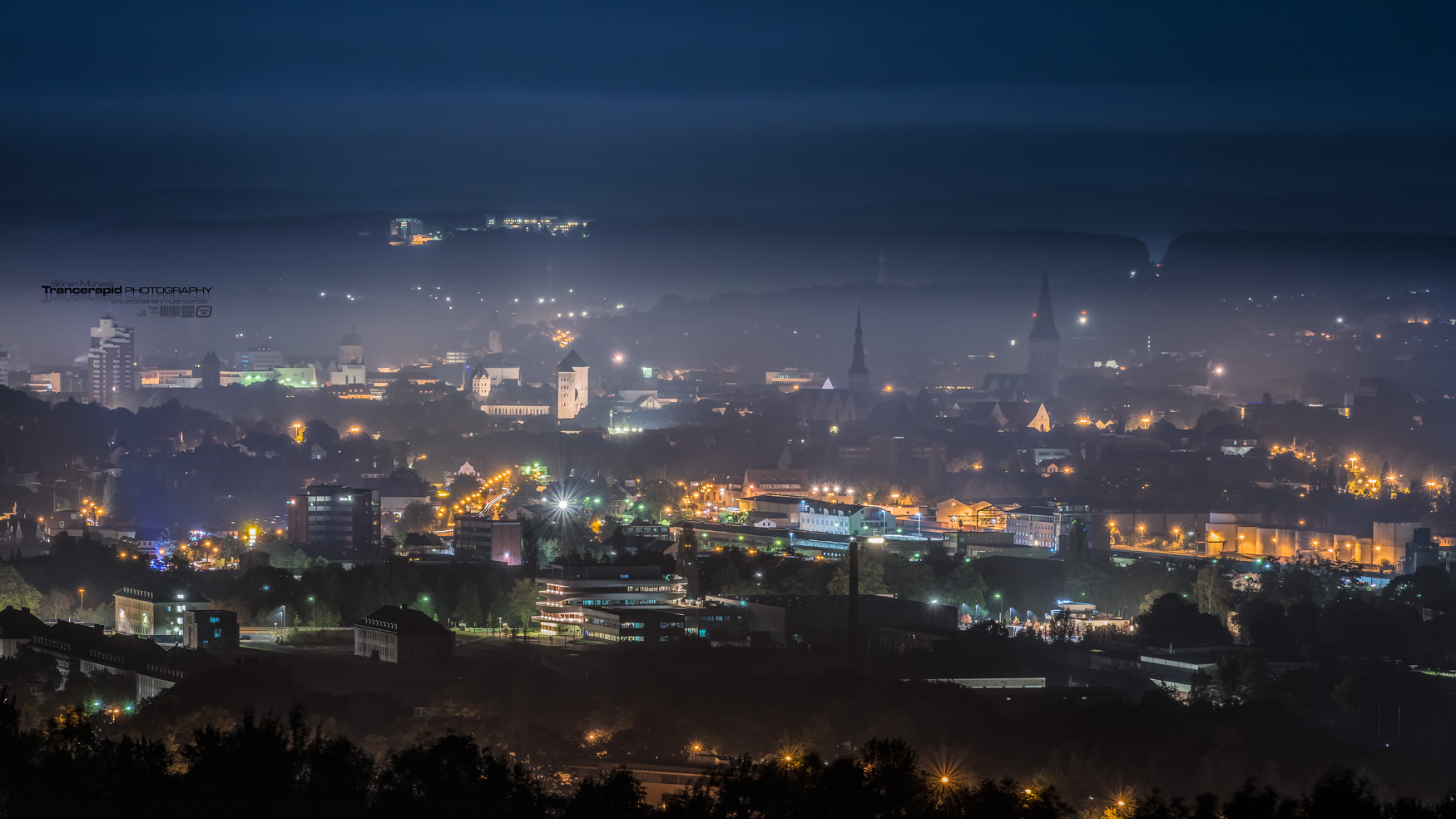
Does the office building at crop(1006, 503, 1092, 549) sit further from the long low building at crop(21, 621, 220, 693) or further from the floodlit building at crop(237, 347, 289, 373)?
the floodlit building at crop(237, 347, 289, 373)

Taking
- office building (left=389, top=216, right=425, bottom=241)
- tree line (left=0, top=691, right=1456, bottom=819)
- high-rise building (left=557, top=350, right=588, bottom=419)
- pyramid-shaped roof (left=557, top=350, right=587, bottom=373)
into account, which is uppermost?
office building (left=389, top=216, right=425, bottom=241)

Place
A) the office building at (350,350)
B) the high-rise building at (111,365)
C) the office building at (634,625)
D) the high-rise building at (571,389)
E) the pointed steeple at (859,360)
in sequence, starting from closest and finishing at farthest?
the office building at (634,625), the high-rise building at (111,365), the high-rise building at (571,389), the pointed steeple at (859,360), the office building at (350,350)

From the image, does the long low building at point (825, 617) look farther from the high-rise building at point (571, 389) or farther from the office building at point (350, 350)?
the office building at point (350, 350)

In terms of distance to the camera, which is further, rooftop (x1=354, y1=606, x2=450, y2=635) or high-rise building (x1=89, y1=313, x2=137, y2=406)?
high-rise building (x1=89, y1=313, x2=137, y2=406)

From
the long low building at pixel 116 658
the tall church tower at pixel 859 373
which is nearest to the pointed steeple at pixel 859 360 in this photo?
the tall church tower at pixel 859 373

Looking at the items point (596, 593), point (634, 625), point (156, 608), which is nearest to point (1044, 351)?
point (596, 593)

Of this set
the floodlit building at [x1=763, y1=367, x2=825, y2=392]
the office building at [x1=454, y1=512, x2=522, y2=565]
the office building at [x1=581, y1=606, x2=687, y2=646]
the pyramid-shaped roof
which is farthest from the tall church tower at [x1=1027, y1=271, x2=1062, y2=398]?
the office building at [x1=581, y1=606, x2=687, y2=646]
